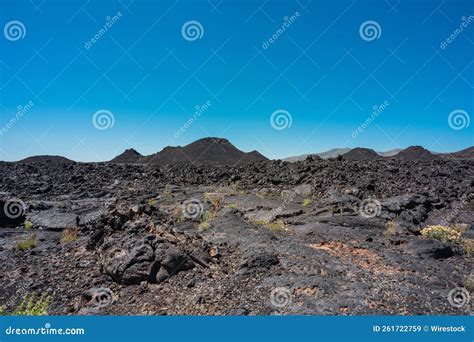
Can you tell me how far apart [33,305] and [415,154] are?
37054mm

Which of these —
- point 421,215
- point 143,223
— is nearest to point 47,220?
point 143,223

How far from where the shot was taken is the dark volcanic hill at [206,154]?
41.1 metres

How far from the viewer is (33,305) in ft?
25.6

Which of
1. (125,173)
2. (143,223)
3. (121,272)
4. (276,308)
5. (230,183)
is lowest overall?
(276,308)

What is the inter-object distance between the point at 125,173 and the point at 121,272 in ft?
71.4

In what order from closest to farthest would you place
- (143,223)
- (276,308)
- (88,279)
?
(276,308) < (88,279) < (143,223)

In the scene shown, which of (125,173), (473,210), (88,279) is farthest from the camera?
(125,173)

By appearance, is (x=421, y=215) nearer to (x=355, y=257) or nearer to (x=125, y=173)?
(x=355, y=257)

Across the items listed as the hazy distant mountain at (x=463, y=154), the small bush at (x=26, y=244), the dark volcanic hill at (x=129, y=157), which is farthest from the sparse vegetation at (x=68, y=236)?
the hazy distant mountain at (x=463, y=154)

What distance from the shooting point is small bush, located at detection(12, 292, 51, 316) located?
24.0ft

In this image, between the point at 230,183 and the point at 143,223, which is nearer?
the point at 143,223

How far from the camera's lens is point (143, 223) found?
9.40 metres

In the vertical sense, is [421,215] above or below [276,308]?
above

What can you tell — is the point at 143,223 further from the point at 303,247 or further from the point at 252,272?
the point at 303,247
